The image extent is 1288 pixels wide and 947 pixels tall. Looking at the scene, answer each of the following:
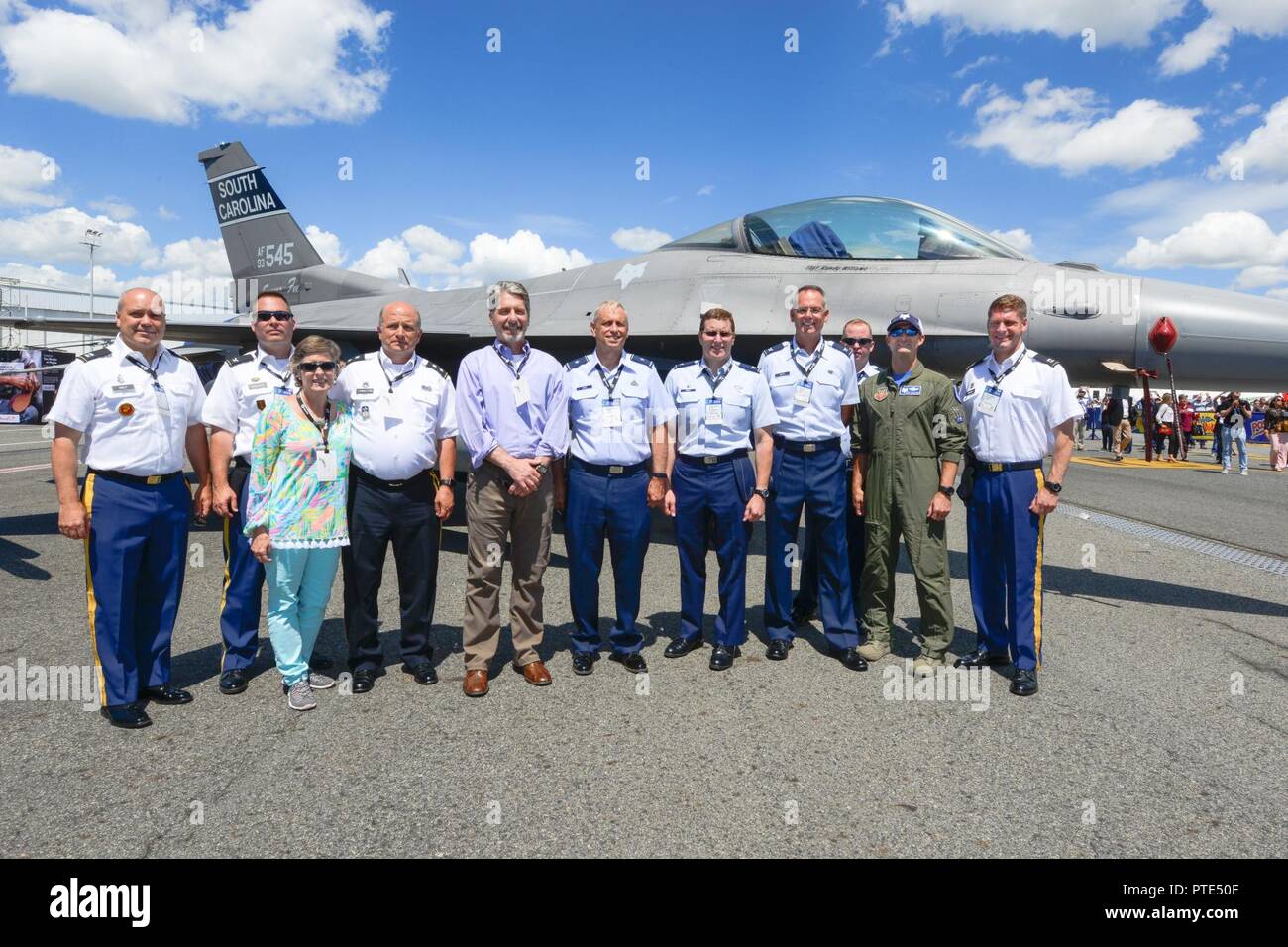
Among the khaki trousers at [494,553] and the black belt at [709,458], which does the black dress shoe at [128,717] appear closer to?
the khaki trousers at [494,553]

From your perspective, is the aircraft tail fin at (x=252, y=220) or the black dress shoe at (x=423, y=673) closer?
the black dress shoe at (x=423, y=673)

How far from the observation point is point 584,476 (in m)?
4.01

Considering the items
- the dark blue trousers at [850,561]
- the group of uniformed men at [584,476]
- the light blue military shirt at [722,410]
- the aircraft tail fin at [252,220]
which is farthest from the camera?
the aircraft tail fin at [252,220]

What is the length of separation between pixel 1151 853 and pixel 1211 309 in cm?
512

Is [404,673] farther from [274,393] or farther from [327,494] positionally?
[274,393]

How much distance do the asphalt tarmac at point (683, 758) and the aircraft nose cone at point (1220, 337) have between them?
1.93 m

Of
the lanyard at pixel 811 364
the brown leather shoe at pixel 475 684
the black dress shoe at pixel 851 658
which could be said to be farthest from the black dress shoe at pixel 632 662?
the lanyard at pixel 811 364

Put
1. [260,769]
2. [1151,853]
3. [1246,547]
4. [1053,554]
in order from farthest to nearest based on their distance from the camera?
[1246,547] → [1053,554] → [260,769] → [1151,853]

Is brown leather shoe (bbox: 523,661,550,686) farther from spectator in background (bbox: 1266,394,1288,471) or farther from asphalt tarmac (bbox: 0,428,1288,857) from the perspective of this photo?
spectator in background (bbox: 1266,394,1288,471)

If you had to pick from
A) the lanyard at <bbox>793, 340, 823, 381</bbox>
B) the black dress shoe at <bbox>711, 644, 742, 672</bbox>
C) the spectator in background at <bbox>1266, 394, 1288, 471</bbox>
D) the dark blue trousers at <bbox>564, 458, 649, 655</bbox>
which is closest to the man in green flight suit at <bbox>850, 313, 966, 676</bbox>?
the lanyard at <bbox>793, 340, 823, 381</bbox>

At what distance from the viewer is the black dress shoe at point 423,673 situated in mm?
3771
